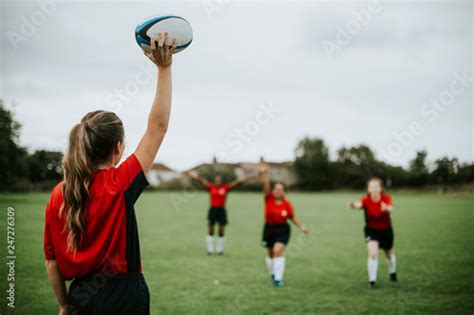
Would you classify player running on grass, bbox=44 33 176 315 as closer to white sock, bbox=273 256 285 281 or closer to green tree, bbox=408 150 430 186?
white sock, bbox=273 256 285 281

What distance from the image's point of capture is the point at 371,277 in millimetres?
9367

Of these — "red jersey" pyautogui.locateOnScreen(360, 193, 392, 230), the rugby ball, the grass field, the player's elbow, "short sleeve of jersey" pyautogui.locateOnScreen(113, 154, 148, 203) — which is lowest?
the grass field

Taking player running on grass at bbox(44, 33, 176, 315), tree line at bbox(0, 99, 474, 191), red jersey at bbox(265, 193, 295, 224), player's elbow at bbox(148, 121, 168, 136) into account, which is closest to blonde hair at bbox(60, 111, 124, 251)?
player running on grass at bbox(44, 33, 176, 315)

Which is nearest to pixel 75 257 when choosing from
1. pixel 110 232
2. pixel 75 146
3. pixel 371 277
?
pixel 110 232

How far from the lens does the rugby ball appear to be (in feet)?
9.25

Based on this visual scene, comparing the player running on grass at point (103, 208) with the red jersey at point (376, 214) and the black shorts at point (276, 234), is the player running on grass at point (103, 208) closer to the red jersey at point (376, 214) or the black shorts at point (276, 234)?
the black shorts at point (276, 234)

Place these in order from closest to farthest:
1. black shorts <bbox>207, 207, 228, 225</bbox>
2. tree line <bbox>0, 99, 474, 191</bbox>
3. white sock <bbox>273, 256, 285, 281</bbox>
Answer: white sock <bbox>273, 256, 285, 281</bbox>, black shorts <bbox>207, 207, 228, 225</bbox>, tree line <bbox>0, 99, 474, 191</bbox>

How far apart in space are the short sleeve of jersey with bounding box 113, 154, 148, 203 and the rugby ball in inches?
36.2

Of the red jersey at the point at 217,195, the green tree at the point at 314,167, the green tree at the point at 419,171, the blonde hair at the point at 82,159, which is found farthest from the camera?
the green tree at the point at 314,167

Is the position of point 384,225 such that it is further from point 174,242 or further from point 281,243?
point 174,242

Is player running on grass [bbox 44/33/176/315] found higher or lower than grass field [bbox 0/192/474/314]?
higher

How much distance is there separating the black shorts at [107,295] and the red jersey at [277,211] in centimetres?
754

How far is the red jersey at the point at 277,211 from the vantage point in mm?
9781

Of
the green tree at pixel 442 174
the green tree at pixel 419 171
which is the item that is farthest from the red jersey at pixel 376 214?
the green tree at pixel 419 171
